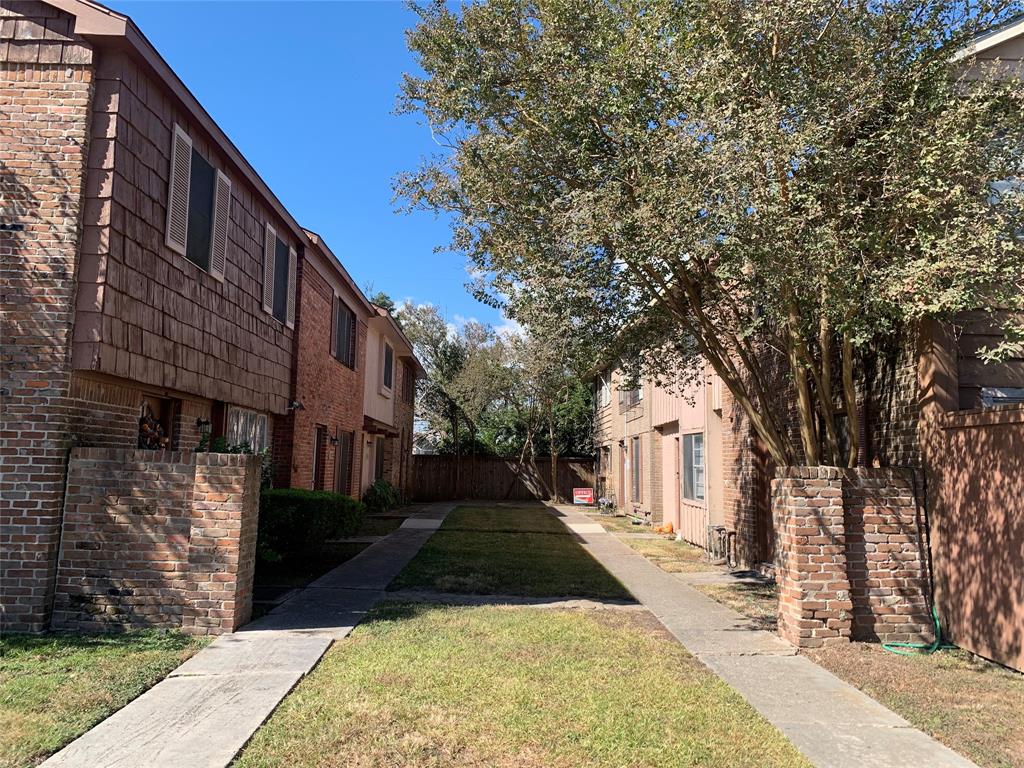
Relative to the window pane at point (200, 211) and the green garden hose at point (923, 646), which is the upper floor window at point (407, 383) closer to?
the window pane at point (200, 211)

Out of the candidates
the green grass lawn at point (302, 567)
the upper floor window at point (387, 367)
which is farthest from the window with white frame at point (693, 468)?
the upper floor window at point (387, 367)

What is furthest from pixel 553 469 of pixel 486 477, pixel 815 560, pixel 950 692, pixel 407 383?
pixel 950 692

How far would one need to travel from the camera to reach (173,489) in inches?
257

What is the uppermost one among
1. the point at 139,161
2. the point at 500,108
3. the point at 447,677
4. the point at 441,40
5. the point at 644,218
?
the point at 441,40

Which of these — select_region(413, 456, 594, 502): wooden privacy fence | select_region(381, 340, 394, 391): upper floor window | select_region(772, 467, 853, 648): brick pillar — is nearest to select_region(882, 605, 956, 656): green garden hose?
select_region(772, 467, 853, 648): brick pillar

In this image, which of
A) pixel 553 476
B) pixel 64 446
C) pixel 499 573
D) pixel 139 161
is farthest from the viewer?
pixel 553 476

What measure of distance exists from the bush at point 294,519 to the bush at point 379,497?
9.71 meters

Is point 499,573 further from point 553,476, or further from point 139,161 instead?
point 553,476

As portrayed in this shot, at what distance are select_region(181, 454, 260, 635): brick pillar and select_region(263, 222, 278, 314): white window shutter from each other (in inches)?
201

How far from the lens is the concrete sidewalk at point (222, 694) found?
395cm

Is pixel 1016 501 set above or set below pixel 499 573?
above

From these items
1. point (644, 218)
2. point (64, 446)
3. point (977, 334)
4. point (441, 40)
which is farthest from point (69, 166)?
point (977, 334)

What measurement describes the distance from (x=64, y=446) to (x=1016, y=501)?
24.9 ft

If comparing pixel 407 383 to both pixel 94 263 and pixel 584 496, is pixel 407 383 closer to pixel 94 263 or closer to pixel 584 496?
pixel 584 496
